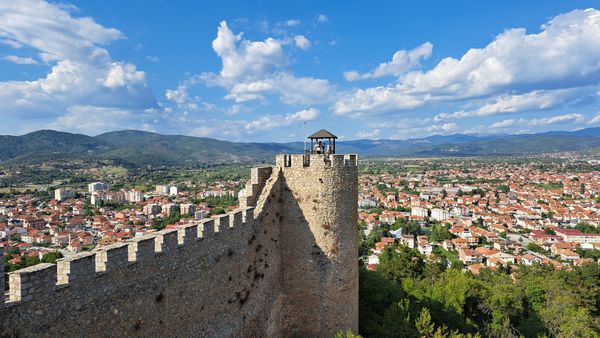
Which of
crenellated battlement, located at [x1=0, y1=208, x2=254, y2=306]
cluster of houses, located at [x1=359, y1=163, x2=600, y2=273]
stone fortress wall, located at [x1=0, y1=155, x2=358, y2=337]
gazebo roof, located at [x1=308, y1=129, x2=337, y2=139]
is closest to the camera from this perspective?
crenellated battlement, located at [x1=0, y1=208, x2=254, y2=306]

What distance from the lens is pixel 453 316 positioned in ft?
68.4

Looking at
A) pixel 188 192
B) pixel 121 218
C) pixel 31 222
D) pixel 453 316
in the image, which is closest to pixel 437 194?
pixel 188 192

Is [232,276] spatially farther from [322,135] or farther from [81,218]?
[81,218]

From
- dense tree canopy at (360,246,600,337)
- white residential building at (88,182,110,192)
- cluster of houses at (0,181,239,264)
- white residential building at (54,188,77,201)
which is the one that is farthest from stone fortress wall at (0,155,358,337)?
white residential building at (88,182,110,192)

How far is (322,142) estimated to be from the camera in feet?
45.0

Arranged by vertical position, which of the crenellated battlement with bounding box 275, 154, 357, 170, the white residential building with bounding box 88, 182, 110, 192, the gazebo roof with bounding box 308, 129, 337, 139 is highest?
the gazebo roof with bounding box 308, 129, 337, 139

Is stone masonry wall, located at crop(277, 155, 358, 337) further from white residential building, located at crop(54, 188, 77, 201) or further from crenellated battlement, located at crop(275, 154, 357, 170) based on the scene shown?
white residential building, located at crop(54, 188, 77, 201)

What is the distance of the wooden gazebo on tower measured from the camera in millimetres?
13586

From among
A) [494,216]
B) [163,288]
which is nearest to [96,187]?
[494,216]

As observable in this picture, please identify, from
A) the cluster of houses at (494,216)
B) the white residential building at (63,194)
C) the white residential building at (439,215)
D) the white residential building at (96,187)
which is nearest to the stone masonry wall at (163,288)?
the cluster of houses at (494,216)

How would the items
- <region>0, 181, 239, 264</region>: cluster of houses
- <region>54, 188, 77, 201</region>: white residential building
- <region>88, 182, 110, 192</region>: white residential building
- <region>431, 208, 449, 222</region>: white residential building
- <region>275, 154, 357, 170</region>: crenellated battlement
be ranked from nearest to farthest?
<region>275, 154, 357, 170</region>: crenellated battlement < <region>0, 181, 239, 264</region>: cluster of houses < <region>431, 208, 449, 222</region>: white residential building < <region>54, 188, 77, 201</region>: white residential building < <region>88, 182, 110, 192</region>: white residential building

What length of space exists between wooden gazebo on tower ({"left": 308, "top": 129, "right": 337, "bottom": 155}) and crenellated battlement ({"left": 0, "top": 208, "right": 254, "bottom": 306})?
15.0ft

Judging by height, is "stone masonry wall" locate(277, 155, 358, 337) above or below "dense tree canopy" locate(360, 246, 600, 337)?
above

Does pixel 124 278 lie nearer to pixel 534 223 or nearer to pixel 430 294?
pixel 430 294
